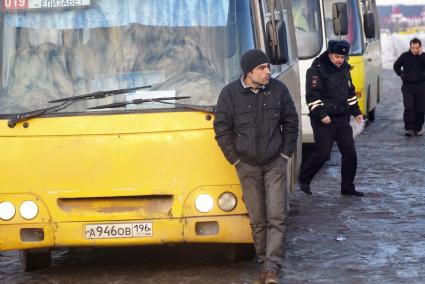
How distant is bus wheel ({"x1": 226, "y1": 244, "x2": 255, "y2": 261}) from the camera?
380 inches

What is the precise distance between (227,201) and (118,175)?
30.6 inches

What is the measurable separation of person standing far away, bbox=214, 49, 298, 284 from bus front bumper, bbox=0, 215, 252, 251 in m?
0.21

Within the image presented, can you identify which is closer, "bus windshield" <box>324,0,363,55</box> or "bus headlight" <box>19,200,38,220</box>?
"bus headlight" <box>19,200,38,220</box>

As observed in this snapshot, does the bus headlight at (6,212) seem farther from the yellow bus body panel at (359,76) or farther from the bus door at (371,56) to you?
the bus door at (371,56)

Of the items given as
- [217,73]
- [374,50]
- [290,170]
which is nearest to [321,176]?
[290,170]

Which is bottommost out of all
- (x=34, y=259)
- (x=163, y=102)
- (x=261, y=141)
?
(x=34, y=259)

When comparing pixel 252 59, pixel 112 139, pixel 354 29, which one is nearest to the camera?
pixel 252 59

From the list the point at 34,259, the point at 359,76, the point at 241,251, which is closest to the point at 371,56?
the point at 359,76

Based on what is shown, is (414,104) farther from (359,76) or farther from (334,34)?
(334,34)

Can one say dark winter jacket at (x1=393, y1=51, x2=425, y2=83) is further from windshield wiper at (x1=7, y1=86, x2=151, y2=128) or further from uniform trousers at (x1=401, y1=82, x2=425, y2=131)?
windshield wiper at (x1=7, y1=86, x2=151, y2=128)

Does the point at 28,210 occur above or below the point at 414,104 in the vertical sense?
above

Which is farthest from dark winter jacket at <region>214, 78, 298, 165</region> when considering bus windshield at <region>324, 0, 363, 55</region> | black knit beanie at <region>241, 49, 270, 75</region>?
bus windshield at <region>324, 0, 363, 55</region>

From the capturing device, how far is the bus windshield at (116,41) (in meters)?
9.13

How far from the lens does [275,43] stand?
9.38 metres
